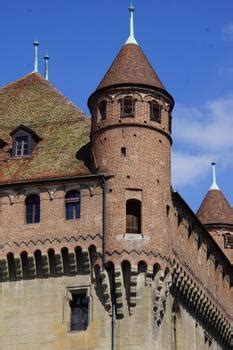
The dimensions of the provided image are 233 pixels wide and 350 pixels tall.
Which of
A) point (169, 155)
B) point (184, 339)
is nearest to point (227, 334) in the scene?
point (184, 339)

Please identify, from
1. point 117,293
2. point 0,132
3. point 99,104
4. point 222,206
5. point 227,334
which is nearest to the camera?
point 117,293

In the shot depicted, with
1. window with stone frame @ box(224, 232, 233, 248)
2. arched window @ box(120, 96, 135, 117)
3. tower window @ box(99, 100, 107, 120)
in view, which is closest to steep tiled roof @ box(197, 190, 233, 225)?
window with stone frame @ box(224, 232, 233, 248)

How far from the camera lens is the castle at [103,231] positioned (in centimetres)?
4600

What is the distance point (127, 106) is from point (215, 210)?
19.2m

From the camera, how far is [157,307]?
4616 cm

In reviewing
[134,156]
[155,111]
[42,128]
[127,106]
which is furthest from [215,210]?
[134,156]

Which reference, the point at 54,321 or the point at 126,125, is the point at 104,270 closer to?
the point at 54,321

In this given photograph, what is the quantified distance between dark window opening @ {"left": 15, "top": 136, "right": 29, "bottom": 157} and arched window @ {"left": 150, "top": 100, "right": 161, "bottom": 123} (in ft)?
21.3

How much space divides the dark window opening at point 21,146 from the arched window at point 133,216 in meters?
6.79

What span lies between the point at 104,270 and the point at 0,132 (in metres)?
11.0

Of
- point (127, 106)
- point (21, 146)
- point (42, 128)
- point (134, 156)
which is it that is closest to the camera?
point (134, 156)

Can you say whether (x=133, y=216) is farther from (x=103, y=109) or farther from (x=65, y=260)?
(x=103, y=109)

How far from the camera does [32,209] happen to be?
48562 millimetres

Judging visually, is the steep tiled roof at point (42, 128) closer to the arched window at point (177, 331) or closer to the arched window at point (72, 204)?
the arched window at point (72, 204)
